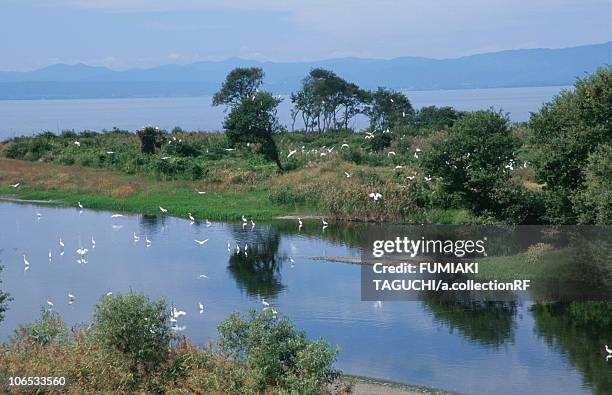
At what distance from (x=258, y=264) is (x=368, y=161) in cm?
2169

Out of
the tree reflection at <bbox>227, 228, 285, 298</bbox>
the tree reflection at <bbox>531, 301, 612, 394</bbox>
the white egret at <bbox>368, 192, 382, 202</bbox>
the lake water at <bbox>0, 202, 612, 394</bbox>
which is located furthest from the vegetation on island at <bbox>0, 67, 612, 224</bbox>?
the tree reflection at <bbox>227, 228, 285, 298</bbox>

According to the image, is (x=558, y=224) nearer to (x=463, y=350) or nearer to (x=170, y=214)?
(x=463, y=350)

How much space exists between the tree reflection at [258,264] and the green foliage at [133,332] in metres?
12.0

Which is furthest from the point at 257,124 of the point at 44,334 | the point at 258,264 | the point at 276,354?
the point at 276,354

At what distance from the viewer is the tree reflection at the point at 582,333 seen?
76.3 feet

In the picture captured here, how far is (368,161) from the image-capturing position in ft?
187

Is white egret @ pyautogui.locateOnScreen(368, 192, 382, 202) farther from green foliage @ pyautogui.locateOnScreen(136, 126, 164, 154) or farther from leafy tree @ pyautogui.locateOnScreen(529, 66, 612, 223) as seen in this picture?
green foliage @ pyautogui.locateOnScreen(136, 126, 164, 154)

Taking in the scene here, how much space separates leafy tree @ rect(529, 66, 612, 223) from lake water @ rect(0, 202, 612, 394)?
6003 millimetres

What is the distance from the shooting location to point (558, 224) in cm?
3400

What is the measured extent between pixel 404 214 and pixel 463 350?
711 inches

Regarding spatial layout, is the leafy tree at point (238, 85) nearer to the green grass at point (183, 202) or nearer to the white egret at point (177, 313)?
the green grass at point (183, 202)

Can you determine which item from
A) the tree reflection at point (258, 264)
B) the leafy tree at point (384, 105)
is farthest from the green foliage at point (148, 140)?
the leafy tree at point (384, 105)

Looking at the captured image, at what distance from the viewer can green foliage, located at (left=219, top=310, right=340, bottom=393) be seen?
1773 centimetres

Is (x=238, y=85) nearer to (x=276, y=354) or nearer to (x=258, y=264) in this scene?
(x=258, y=264)
